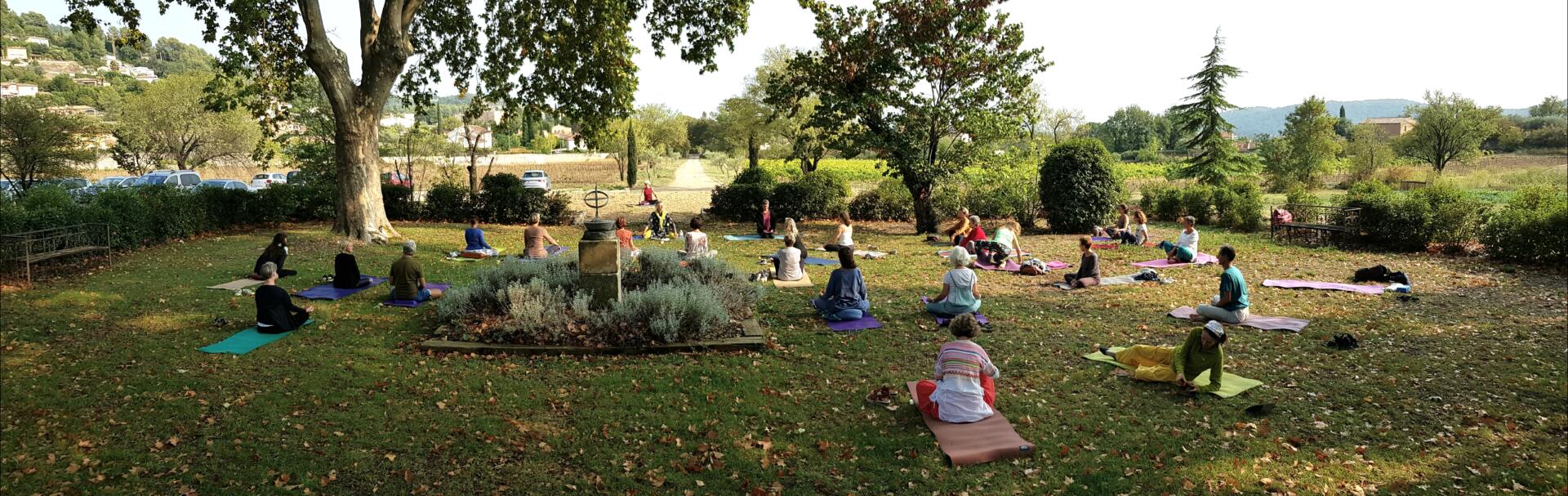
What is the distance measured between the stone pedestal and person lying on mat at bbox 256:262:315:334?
3.71 m

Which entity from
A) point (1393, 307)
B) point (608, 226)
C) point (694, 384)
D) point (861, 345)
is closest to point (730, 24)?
point (608, 226)

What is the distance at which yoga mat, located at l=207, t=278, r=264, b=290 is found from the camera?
11.7 m

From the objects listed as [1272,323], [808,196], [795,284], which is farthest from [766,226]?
[1272,323]

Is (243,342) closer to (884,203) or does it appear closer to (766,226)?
(766,226)

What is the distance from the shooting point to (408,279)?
10.9m

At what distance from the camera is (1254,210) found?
68.0 feet

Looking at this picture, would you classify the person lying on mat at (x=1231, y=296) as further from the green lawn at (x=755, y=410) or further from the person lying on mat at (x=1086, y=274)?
the person lying on mat at (x=1086, y=274)

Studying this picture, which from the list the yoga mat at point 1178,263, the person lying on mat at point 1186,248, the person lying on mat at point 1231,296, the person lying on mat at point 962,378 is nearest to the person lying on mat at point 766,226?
the yoga mat at point 1178,263

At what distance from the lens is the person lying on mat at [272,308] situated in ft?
29.7

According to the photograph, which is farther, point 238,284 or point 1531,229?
point 1531,229

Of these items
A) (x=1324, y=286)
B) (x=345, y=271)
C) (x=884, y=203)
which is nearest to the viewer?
(x=345, y=271)

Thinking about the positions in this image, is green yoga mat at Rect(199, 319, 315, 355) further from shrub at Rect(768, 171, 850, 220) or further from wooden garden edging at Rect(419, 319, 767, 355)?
shrub at Rect(768, 171, 850, 220)

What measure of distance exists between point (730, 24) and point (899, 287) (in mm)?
9354

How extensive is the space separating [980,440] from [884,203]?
19309 millimetres
